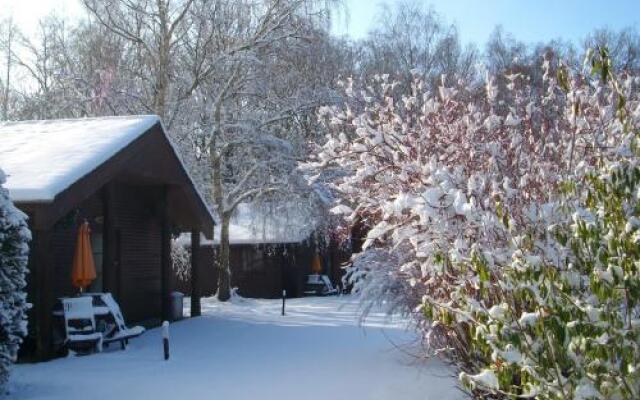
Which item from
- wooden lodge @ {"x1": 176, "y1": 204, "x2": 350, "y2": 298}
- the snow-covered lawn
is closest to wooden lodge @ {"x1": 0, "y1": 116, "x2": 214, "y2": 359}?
the snow-covered lawn

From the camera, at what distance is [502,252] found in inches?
224

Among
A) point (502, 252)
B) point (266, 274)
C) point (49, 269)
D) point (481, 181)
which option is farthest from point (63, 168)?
point (266, 274)

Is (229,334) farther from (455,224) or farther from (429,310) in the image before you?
(429,310)

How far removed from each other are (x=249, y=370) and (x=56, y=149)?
554 centimetres

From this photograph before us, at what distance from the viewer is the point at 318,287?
31875 millimetres

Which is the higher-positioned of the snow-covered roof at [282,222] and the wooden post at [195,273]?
the snow-covered roof at [282,222]

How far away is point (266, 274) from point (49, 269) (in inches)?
795

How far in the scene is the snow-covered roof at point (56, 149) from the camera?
1165 centimetres

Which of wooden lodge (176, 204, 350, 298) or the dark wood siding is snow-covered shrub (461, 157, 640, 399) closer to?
the dark wood siding

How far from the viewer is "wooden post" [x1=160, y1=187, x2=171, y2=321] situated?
17516 mm

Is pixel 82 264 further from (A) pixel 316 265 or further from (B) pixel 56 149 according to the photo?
(A) pixel 316 265

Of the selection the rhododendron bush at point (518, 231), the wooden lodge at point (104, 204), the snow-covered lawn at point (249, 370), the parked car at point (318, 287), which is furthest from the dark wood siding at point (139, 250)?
the parked car at point (318, 287)

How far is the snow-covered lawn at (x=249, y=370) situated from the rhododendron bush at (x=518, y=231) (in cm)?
108

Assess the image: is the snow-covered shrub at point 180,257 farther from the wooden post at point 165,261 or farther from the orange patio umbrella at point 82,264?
the orange patio umbrella at point 82,264
